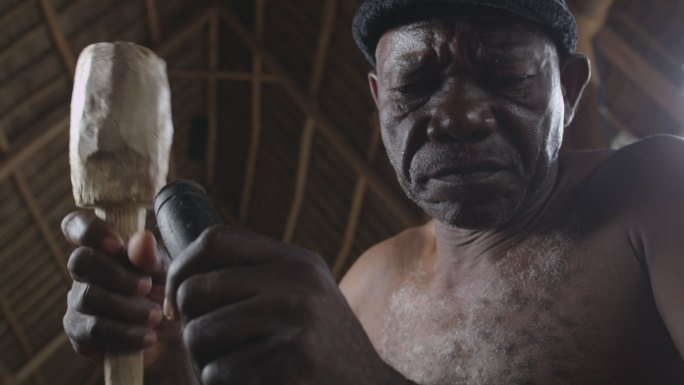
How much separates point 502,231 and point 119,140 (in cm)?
90

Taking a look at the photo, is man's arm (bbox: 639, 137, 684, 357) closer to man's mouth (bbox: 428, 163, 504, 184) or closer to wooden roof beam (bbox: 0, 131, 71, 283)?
man's mouth (bbox: 428, 163, 504, 184)

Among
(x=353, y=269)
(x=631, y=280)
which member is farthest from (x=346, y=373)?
(x=353, y=269)

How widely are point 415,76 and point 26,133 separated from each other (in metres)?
6.80

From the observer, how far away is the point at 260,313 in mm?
936

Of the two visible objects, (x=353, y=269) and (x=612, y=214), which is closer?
(x=612, y=214)

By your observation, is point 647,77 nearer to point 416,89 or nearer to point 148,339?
point 416,89

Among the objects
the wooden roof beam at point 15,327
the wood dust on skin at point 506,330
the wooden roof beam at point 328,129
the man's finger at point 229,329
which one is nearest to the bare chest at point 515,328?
the wood dust on skin at point 506,330

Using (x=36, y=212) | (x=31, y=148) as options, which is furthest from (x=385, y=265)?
(x=36, y=212)

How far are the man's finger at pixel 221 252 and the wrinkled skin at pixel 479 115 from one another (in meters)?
0.66

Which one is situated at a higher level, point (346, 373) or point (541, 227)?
point (346, 373)

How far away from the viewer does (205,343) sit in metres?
0.95

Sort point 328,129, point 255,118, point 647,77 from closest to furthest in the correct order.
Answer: point 647,77, point 328,129, point 255,118

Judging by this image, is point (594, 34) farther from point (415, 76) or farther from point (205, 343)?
point (205, 343)

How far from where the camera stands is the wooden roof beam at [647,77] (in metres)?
4.39
